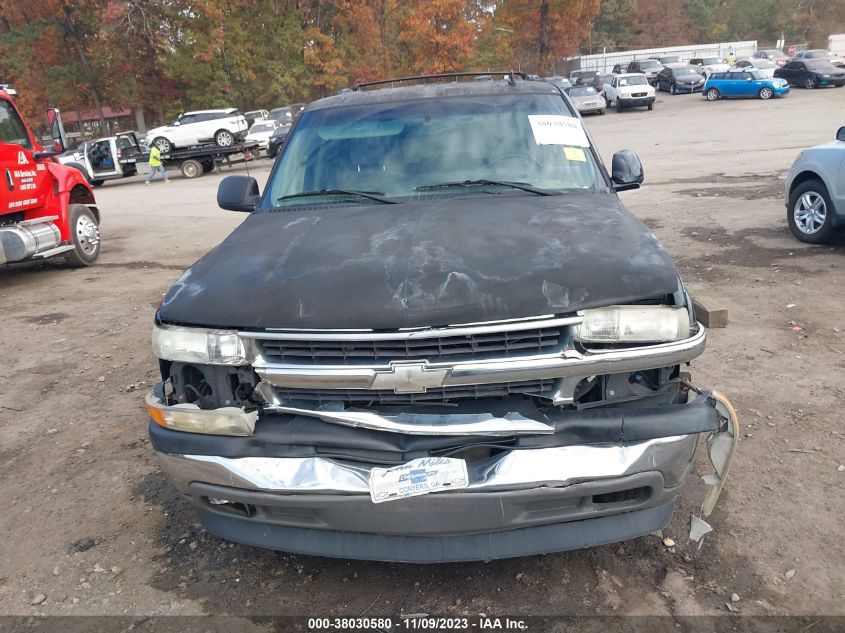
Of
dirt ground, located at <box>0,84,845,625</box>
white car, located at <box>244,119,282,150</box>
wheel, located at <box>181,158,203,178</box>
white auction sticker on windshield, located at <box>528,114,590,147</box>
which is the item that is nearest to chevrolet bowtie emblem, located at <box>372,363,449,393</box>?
dirt ground, located at <box>0,84,845,625</box>

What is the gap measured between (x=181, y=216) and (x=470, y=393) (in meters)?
13.4

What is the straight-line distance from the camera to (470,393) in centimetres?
257

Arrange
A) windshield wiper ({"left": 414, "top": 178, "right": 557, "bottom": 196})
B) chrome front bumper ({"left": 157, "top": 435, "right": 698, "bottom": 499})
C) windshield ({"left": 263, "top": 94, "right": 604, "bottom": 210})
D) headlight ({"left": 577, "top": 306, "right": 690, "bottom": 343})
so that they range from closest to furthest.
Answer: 1. chrome front bumper ({"left": 157, "top": 435, "right": 698, "bottom": 499})
2. headlight ({"left": 577, "top": 306, "right": 690, "bottom": 343})
3. windshield wiper ({"left": 414, "top": 178, "right": 557, "bottom": 196})
4. windshield ({"left": 263, "top": 94, "right": 604, "bottom": 210})

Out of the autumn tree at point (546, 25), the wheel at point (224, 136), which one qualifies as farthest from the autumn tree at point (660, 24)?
the wheel at point (224, 136)

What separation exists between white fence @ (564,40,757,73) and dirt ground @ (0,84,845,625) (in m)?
60.0

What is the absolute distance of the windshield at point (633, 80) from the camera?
33994mm

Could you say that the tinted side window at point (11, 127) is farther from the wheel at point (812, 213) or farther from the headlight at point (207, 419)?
the wheel at point (812, 213)

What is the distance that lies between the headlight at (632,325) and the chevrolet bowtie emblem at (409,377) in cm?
54

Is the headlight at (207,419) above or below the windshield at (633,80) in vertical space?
below

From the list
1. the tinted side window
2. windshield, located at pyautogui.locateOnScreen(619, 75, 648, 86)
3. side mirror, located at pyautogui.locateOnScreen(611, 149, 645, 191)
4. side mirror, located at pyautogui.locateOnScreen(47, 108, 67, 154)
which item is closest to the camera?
side mirror, located at pyautogui.locateOnScreen(611, 149, 645, 191)

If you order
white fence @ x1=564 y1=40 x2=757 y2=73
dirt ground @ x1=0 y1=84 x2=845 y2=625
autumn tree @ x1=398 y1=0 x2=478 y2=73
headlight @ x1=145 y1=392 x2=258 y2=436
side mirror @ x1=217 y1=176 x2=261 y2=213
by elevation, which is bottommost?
dirt ground @ x1=0 y1=84 x2=845 y2=625

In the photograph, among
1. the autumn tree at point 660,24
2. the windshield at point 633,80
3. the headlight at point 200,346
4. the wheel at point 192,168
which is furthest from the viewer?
the autumn tree at point 660,24

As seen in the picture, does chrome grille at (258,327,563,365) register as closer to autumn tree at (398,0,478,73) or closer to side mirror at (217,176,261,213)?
side mirror at (217,176,261,213)

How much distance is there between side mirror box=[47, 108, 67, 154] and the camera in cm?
845
